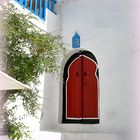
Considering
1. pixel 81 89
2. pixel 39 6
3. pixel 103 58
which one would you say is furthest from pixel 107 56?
pixel 39 6

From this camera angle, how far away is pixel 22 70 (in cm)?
550

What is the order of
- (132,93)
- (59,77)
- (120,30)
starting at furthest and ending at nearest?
(59,77) → (120,30) → (132,93)

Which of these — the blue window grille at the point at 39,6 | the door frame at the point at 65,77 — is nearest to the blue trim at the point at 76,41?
the door frame at the point at 65,77

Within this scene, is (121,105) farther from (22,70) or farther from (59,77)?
(22,70)

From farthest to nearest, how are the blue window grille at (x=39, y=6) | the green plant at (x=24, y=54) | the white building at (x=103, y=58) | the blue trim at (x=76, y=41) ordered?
the blue trim at (x=76, y=41)
the blue window grille at (x=39, y=6)
the white building at (x=103, y=58)
the green plant at (x=24, y=54)

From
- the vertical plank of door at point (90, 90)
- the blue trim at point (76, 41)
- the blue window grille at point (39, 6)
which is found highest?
the blue window grille at point (39, 6)

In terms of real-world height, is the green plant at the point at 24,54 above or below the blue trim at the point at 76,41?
below

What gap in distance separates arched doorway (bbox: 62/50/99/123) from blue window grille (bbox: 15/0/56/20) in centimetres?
141

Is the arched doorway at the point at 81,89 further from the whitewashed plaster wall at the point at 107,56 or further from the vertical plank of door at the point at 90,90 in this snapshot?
the whitewashed plaster wall at the point at 107,56

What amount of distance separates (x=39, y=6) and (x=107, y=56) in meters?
2.30

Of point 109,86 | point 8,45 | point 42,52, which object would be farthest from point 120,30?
point 8,45

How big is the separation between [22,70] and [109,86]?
2.87 m

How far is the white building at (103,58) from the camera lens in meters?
7.47

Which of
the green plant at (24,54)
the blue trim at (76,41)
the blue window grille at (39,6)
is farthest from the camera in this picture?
the blue trim at (76,41)
